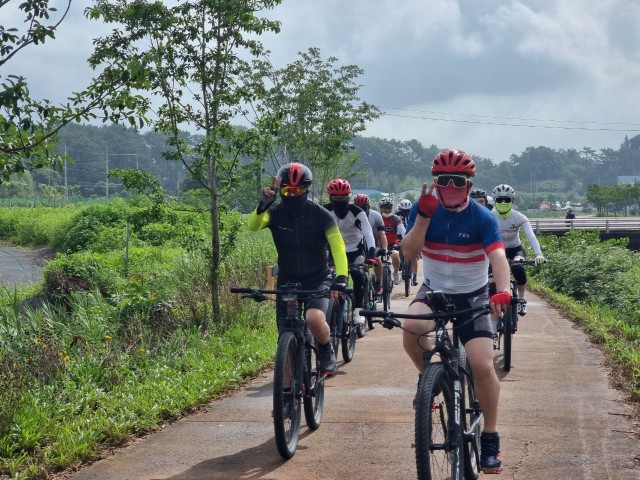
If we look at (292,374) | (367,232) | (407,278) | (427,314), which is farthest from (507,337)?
(407,278)

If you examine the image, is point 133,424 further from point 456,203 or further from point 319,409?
point 456,203

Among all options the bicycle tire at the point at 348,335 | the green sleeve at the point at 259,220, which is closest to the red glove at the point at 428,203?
the green sleeve at the point at 259,220

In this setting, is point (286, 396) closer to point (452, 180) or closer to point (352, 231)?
point (452, 180)

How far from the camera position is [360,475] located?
6242 mm

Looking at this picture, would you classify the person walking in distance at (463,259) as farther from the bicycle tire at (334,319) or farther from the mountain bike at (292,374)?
the bicycle tire at (334,319)

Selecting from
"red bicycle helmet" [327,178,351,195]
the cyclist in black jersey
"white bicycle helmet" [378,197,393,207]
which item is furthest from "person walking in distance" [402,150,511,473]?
"white bicycle helmet" [378,197,393,207]

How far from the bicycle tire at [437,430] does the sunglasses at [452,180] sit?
45.8 inches

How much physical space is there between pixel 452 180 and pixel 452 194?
0.09 metres

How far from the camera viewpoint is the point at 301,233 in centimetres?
760

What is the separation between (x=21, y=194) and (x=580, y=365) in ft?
304

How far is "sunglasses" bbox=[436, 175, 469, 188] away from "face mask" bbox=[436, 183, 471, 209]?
0.02m

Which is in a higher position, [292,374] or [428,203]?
[428,203]

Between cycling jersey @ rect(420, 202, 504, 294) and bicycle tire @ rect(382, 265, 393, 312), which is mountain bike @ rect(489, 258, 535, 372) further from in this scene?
bicycle tire @ rect(382, 265, 393, 312)

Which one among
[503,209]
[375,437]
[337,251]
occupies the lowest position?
[375,437]
